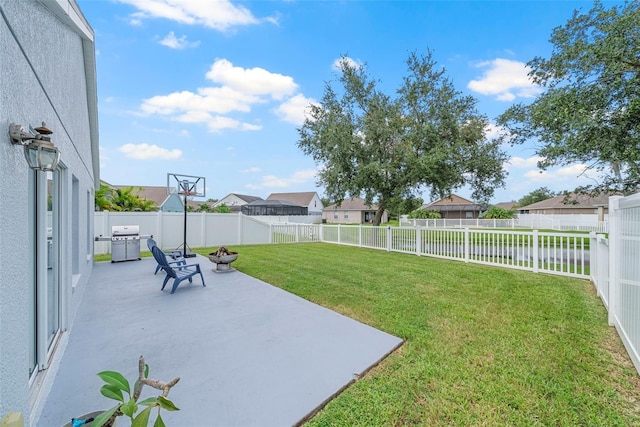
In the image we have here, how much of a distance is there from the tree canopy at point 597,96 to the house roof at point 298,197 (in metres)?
36.8

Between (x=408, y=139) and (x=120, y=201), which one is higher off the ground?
(x=408, y=139)

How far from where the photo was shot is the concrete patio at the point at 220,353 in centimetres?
238

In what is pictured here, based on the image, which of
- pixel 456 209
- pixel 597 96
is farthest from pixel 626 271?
pixel 456 209

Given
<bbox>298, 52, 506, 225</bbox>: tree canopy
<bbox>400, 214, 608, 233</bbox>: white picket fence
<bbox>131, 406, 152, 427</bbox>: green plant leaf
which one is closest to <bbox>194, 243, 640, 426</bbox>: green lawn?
<bbox>131, 406, 152, 427</bbox>: green plant leaf

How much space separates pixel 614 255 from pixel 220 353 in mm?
5054

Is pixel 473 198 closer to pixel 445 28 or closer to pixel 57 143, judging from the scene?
pixel 445 28

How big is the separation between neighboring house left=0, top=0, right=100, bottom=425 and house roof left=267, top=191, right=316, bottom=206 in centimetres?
4175

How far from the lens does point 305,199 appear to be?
4672 cm

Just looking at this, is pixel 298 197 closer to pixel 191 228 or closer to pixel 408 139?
pixel 191 228

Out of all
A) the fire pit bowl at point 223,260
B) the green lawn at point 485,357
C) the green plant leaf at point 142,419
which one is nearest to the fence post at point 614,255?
the green lawn at point 485,357

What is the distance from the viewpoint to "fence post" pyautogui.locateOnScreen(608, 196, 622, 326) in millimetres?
3691

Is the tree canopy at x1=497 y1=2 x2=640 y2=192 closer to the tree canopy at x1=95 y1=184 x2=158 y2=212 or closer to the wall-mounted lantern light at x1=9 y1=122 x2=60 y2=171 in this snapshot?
the wall-mounted lantern light at x1=9 y1=122 x2=60 y2=171

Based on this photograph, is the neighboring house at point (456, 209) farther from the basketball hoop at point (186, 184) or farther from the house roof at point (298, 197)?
the basketball hoop at point (186, 184)

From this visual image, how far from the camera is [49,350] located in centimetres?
310
